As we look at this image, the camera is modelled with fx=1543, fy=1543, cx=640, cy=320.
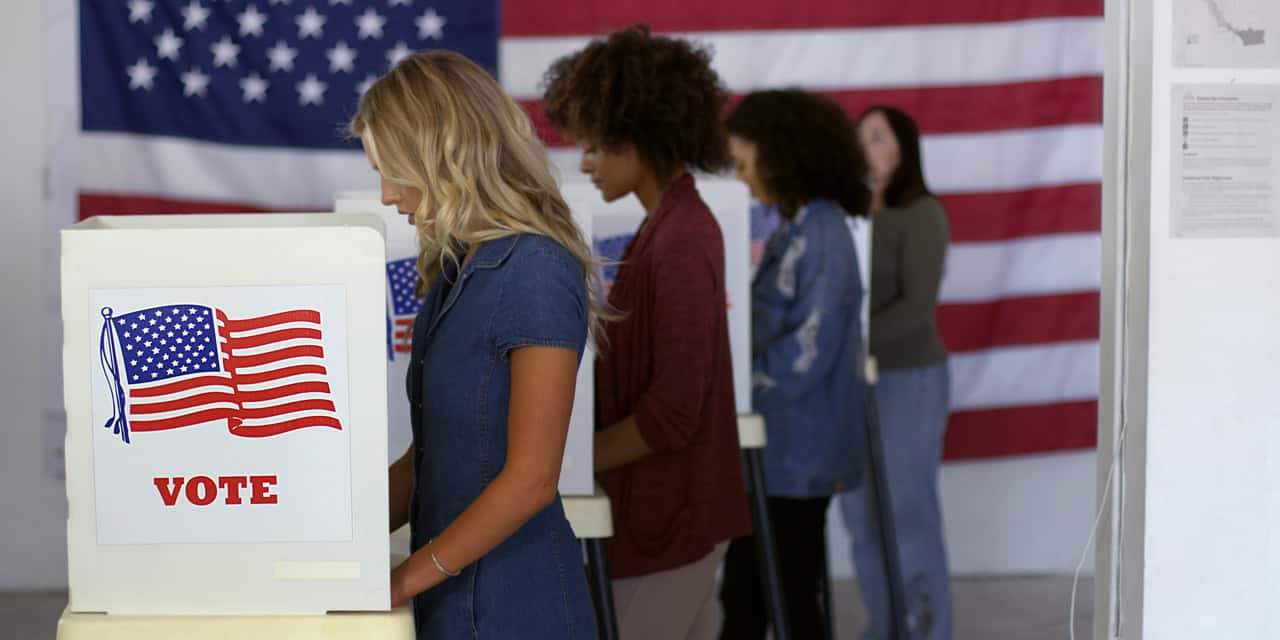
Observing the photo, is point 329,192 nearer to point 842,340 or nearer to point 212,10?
point 212,10

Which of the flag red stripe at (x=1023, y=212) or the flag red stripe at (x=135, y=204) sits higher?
the flag red stripe at (x=135, y=204)

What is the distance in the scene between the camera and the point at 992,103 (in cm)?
416

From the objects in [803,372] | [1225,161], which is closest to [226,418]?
[1225,161]

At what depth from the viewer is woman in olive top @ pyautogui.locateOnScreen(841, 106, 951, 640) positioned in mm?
3514

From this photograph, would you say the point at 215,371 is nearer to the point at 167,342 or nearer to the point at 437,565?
the point at 167,342

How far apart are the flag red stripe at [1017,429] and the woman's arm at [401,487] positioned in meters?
2.88

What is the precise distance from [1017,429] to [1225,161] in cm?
237

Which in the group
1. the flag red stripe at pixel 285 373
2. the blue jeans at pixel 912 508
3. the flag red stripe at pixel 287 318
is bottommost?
the blue jeans at pixel 912 508

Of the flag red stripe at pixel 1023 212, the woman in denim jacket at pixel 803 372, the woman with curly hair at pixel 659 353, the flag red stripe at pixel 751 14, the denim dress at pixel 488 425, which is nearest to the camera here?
the denim dress at pixel 488 425

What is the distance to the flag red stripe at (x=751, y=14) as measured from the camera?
3.98 m

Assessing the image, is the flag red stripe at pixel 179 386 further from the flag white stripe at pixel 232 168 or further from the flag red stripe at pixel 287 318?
the flag white stripe at pixel 232 168

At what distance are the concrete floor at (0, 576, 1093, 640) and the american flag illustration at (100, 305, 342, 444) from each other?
2685 millimetres

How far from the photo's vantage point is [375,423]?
1.30 metres

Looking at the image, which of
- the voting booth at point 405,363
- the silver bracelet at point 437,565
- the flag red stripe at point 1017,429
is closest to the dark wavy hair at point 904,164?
the flag red stripe at point 1017,429
